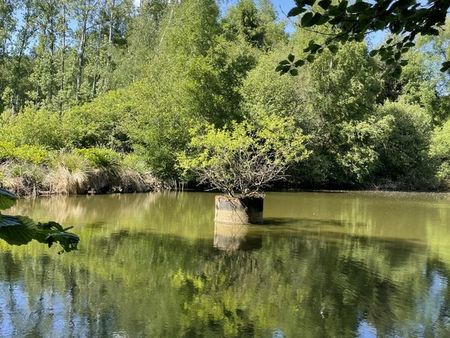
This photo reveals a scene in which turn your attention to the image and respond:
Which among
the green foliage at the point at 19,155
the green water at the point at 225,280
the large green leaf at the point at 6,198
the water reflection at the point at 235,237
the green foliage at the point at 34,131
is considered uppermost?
the green foliage at the point at 34,131

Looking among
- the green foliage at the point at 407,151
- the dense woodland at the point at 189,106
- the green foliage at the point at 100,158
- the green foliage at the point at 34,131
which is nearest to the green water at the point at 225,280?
the dense woodland at the point at 189,106

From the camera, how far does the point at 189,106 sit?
22109 mm

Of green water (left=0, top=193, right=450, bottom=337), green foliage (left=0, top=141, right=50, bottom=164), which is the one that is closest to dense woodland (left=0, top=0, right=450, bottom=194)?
green foliage (left=0, top=141, right=50, bottom=164)

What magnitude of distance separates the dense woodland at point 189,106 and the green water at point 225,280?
329 centimetres

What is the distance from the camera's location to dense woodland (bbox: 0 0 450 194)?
20.5m

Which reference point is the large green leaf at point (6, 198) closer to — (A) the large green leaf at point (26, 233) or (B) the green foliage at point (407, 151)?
(A) the large green leaf at point (26, 233)

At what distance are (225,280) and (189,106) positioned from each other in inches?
603

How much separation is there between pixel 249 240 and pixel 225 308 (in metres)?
4.57

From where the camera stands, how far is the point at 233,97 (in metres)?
23.1

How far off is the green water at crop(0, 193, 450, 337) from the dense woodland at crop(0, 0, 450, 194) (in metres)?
3.29

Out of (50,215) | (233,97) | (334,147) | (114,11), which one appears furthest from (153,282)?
(114,11)

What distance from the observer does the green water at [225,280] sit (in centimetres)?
550

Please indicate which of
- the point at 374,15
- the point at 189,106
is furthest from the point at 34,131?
the point at 374,15

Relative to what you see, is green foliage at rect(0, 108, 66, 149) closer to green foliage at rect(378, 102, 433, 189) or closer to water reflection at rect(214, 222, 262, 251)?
water reflection at rect(214, 222, 262, 251)
